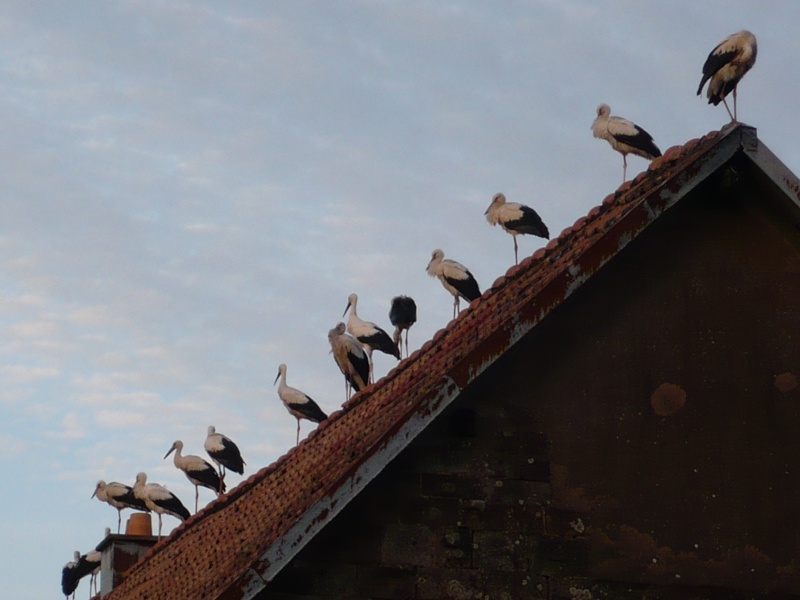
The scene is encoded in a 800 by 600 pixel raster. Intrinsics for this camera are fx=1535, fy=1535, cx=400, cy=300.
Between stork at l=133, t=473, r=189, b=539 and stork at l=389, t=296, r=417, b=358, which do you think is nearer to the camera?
stork at l=389, t=296, r=417, b=358

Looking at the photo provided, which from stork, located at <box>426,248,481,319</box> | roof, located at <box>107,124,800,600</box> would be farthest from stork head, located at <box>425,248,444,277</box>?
Result: roof, located at <box>107,124,800,600</box>

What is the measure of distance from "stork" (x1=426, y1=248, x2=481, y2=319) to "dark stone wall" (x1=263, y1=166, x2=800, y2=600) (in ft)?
39.6

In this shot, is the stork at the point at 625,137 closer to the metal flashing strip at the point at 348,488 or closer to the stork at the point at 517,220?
the stork at the point at 517,220

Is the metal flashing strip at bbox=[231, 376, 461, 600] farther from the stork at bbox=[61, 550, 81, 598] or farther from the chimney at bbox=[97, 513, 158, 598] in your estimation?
the stork at bbox=[61, 550, 81, 598]

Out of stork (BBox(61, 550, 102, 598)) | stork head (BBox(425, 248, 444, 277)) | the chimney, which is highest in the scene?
stork head (BBox(425, 248, 444, 277))

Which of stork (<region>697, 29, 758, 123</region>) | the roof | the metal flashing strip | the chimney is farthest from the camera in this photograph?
the chimney

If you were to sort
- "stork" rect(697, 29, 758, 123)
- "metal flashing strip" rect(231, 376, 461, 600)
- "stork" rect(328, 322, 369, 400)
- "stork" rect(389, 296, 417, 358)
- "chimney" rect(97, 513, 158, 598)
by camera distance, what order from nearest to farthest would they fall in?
"metal flashing strip" rect(231, 376, 461, 600) → "stork" rect(697, 29, 758, 123) → "chimney" rect(97, 513, 158, 598) → "stork" rect(328, 322, 369, 400) → "stork" rect(389, 296, 417, 358)

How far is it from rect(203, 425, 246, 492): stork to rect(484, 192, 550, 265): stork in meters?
6.30

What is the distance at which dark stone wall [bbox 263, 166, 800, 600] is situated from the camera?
9.66 meters

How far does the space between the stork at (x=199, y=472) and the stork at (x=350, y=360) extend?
5.29 m

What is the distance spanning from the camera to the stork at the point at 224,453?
83.6 ft

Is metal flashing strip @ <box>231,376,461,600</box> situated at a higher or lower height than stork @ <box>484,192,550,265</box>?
lower

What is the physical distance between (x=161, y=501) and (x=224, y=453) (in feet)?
5.04

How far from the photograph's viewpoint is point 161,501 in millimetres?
26047
